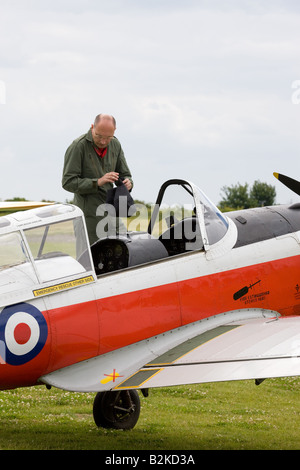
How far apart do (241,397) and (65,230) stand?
16.2 ft

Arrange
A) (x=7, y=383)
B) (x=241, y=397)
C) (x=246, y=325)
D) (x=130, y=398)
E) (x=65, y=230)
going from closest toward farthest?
(x=7, y=383) → (x=65, y=230) → (x=246, y=325) → (x=130, y=398) → (x=241, y=397)

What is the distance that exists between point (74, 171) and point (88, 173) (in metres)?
0.22

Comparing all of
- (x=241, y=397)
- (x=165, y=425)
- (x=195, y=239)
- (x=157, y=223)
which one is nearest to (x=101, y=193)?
(x=157, y=223)

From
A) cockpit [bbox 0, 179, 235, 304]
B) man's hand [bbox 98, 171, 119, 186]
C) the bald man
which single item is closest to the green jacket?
the bald man

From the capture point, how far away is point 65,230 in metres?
6.84

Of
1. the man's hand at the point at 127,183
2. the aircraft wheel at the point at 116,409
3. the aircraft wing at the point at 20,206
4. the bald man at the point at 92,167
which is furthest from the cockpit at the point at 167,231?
the aircraft wheel at the point at 116,409

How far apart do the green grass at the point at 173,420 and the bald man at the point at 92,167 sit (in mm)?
2219

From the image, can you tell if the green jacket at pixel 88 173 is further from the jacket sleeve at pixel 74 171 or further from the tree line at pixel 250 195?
the tree line at pixel 250 195

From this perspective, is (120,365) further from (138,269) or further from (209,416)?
(209,416)

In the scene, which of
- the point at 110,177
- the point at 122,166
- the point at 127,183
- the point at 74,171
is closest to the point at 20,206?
the point at 110,177

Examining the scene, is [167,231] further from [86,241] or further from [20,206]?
[20,206]

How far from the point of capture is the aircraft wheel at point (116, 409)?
7994 millimetres

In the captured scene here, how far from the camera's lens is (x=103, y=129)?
26.9 feet

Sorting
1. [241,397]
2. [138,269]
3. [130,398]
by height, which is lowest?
[241,397]
